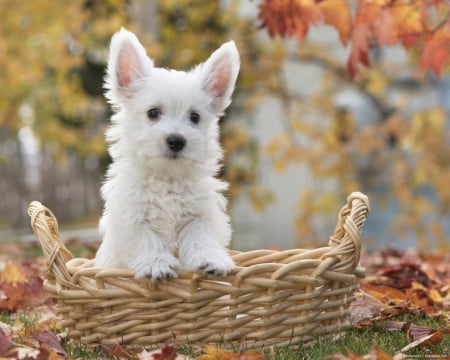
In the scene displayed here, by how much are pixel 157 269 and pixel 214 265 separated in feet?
0.71

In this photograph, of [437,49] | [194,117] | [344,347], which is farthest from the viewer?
[437,49]

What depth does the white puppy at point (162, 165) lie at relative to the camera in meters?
2.95

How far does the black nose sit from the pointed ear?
0.37 metres

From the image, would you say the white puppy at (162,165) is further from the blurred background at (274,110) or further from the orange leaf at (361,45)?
the blurred background at (274,110)

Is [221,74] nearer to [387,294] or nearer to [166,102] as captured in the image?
[166,102]

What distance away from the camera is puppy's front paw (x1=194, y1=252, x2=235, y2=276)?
→ 2725mm

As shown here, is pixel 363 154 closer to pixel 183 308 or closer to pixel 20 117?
pixel 20 117

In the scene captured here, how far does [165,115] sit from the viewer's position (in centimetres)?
303

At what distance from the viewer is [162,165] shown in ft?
9.86

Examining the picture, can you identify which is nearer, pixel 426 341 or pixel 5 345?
pixel 5 345

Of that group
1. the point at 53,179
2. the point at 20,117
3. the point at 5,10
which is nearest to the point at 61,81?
the point at 5,10

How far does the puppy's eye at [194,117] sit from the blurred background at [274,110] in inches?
214

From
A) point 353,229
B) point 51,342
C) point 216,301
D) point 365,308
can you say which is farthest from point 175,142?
point 365,308

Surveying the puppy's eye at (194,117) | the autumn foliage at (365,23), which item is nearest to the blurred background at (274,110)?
the autumn foliage at (365,23)
